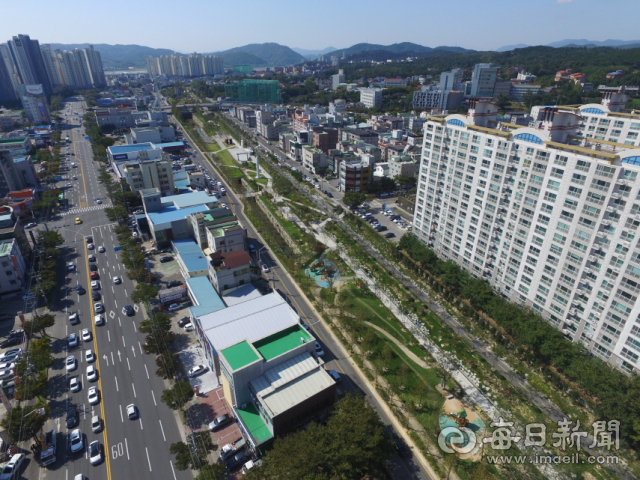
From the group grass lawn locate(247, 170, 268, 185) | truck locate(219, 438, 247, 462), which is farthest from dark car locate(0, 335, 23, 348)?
grass lawn locate(247, 170, 268, 185)

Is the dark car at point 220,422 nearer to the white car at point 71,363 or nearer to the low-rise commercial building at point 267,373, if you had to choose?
the low-rise commercial building at point 267,373

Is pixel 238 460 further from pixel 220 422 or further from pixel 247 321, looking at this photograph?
pixel 247 321

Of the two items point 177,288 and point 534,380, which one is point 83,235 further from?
point 534,380

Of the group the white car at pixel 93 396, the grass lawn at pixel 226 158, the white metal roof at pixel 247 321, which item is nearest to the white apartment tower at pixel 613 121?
the white metal roof at pixel 247 321

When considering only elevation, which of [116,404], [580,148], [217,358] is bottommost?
[116,404]

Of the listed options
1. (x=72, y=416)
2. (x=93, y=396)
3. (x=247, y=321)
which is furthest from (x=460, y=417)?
(x=72, y=416)

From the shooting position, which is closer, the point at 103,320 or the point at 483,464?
the point at 483,464

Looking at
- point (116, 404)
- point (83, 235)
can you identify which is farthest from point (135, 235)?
point (116, 404)
